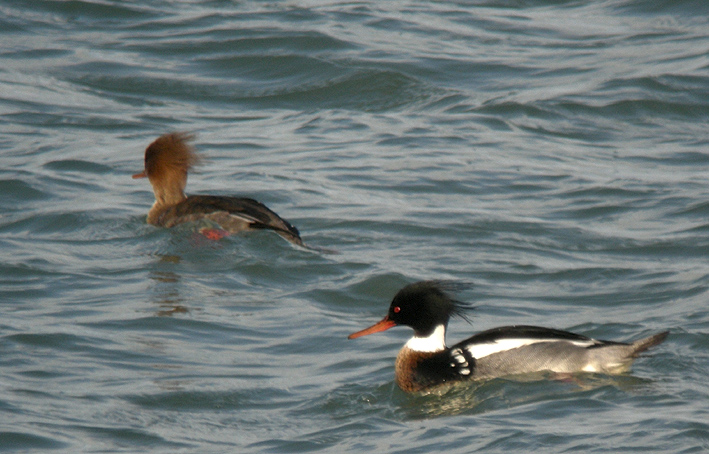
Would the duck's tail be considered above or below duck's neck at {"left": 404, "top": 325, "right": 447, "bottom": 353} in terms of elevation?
above

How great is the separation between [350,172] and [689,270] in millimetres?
3686

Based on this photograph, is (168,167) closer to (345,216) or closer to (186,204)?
(186,204)

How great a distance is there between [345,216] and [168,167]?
1.54 meters

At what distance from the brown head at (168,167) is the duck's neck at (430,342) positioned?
3835mm

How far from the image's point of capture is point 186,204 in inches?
366

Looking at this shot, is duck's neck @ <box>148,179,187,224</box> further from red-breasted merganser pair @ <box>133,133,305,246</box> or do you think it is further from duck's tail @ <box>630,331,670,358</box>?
duck's tail @ <box>630,331,670,358</box>

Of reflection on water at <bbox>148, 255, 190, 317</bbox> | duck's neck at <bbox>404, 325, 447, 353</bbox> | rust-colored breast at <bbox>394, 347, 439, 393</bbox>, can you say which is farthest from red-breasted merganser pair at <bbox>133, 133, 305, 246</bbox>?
rust-colored breast at <bbox>394, 347, 439, 393</bbox>

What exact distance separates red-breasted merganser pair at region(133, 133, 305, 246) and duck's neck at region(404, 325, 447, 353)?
2320mm

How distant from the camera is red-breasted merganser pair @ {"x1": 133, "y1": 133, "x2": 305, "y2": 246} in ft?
28.5

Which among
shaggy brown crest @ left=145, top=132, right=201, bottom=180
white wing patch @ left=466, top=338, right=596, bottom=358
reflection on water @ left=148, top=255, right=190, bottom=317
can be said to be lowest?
reflection on water @ left=148, top=255, right=190, bottom=317

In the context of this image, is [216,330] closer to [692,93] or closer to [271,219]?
[271,219]

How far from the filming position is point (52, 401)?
228 inches

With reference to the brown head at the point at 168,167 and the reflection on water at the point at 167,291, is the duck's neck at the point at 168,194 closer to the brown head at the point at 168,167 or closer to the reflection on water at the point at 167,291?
the brown head at the point at 168,167

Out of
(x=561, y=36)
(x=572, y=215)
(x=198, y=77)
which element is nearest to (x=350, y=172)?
(x=572, y=215)
